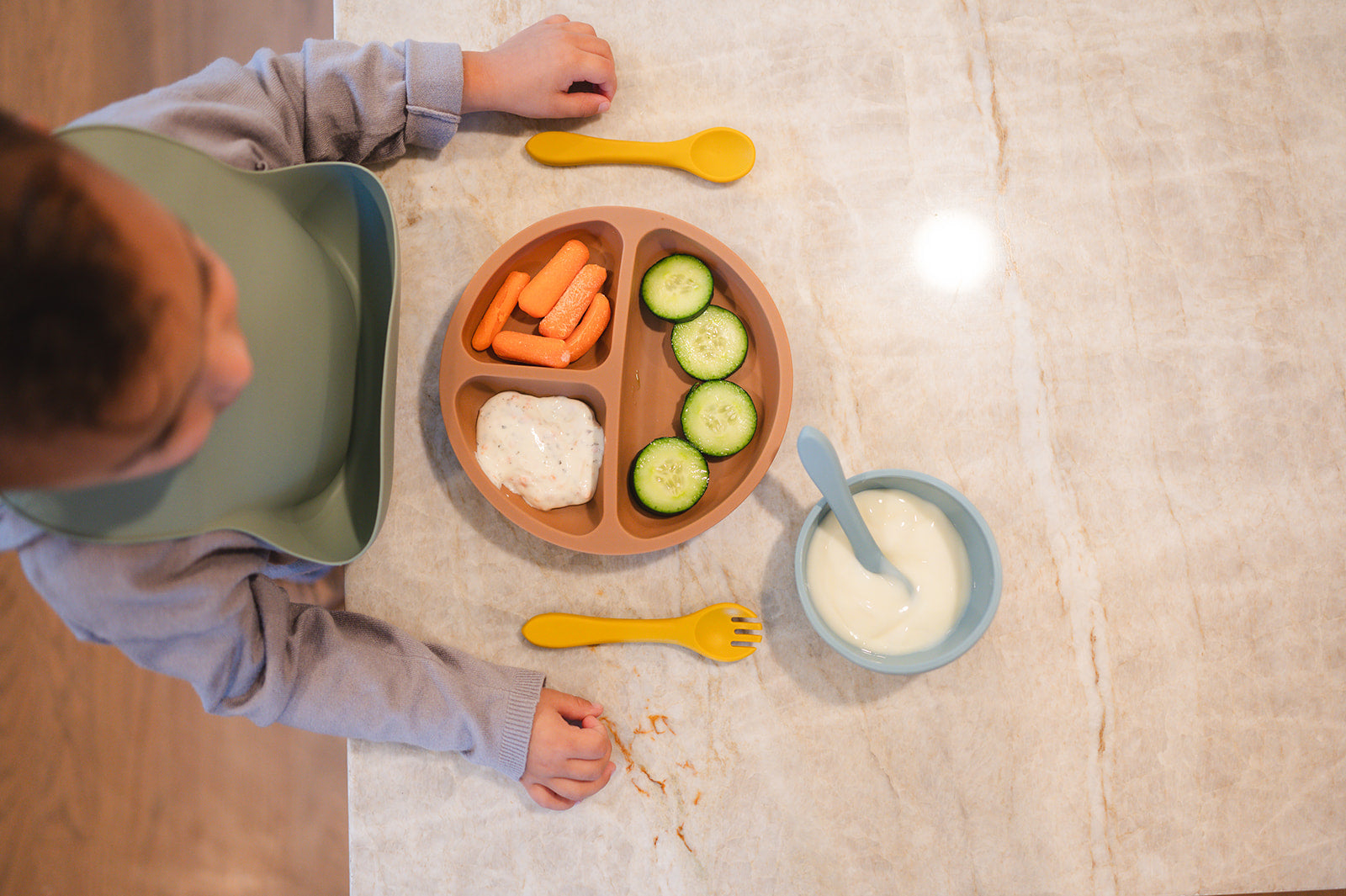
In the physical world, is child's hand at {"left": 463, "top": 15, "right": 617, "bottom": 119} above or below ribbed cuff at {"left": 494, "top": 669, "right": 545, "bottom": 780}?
above

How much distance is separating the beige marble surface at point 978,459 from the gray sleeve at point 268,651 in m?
0.07

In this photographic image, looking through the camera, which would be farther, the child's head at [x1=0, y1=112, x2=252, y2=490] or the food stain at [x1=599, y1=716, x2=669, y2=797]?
the food stain at [x1=599, y1=716, x2=669, y2=797]

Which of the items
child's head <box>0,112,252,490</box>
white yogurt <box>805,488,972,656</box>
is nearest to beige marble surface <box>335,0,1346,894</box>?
white yogurt <box>805,488,972,656</box>

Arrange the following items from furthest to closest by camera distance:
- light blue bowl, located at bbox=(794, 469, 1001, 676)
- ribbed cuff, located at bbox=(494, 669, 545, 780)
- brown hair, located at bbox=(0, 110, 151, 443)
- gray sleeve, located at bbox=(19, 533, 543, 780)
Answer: ribbed cuff, located at bbox=(494, 669, 545, 780), light blue bowl, located at bbox=(794, 469, 1001, 676), gray sleeve, located at bbox=(19, 533, 543, 780), brown hair, located at bbox=(0, 110, 151, 443)

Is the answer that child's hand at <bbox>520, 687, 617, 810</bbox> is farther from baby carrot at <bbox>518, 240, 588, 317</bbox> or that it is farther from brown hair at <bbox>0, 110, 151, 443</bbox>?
brown hair at <bbox>0, 110, 151, 443</bbox>

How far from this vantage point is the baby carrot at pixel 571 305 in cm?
98

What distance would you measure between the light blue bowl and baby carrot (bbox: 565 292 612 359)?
0.38m

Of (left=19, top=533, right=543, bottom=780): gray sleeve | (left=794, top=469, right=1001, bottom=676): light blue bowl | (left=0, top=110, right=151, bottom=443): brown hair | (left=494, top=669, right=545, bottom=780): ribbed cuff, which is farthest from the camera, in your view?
(left=494, top=669, right=545, bottom=780): ribbed cuff

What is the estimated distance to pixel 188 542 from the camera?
792 mm

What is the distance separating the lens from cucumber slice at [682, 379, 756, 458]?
0.97 m

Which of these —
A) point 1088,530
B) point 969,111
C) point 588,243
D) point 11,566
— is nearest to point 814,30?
point 969,111

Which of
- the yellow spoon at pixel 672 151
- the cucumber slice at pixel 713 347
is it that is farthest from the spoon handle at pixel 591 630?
the yellow spoon at pixel 672 151

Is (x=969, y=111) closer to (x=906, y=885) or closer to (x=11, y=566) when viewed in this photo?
(x=906, y=885)

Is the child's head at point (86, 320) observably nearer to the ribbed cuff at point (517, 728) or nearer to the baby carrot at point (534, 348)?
the baby carrot at point (534, 348)
